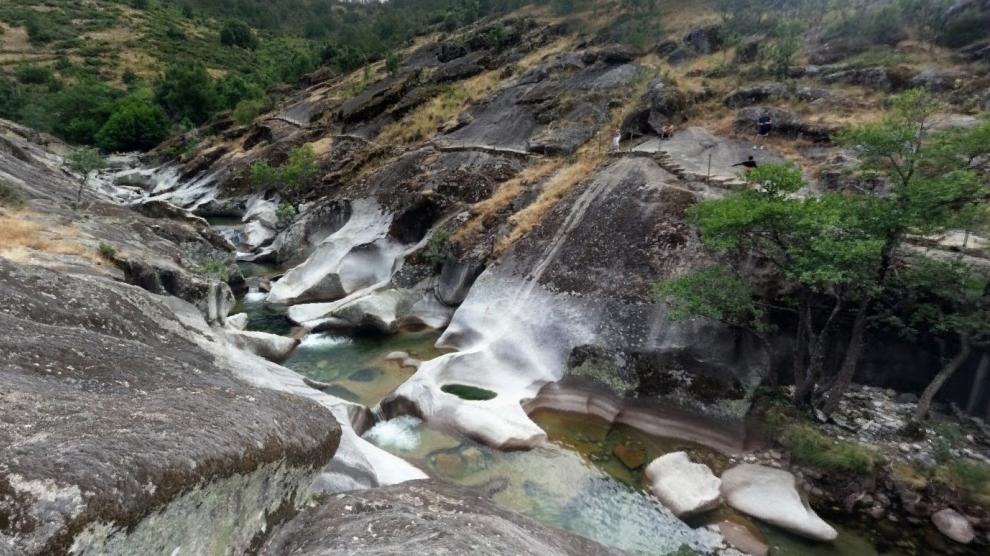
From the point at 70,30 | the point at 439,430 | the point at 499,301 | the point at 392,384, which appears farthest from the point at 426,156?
the point at 70,30

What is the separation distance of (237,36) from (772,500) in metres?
130

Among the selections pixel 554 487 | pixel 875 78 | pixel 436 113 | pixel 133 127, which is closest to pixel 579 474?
pixel 554 487

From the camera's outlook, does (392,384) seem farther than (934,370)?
Yes

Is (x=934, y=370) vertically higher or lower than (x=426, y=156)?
lower

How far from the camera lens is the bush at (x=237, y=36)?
4215 inches

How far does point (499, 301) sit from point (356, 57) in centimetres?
6299

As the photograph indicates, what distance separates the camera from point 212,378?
30.8 ft

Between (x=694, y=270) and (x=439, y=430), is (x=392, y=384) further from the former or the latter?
(x=694, y=270)

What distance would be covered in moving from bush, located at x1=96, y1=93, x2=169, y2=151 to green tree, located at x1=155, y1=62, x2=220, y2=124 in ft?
11.7

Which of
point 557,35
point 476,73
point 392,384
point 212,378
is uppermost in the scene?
point 557,35

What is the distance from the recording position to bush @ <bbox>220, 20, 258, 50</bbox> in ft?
351

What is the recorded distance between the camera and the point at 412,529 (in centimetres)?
579

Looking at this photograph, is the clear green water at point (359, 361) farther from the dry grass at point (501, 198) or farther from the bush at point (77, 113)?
the bush at point (77, 113)

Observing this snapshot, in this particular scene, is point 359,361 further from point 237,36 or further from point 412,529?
point 237,36
